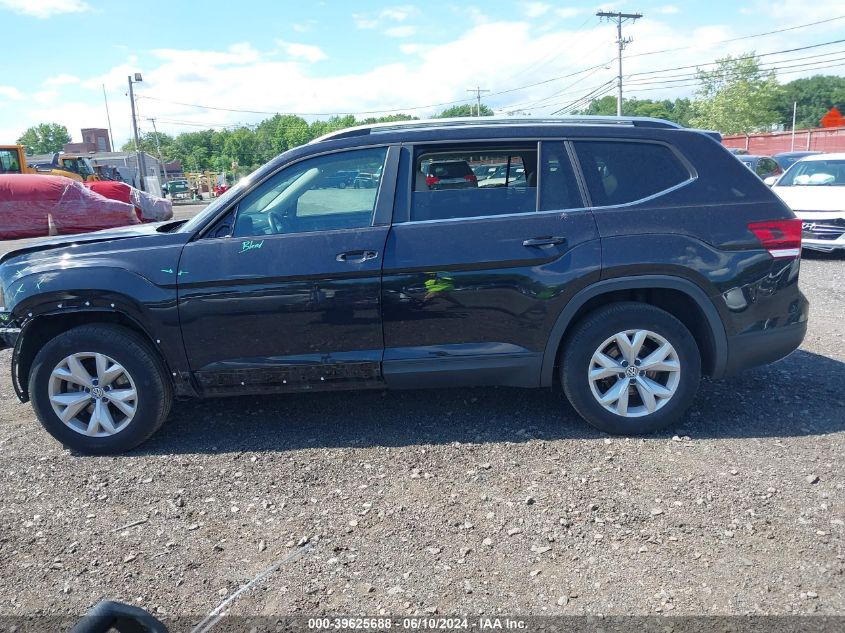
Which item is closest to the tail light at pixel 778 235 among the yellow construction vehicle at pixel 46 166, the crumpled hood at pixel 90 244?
the crumpled hood at pixel 90 244

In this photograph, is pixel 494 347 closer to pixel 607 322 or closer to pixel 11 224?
pixel 607 322

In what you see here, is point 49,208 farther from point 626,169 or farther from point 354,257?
point 626,169

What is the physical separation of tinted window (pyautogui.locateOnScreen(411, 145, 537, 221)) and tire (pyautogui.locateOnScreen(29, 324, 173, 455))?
185 centimetres

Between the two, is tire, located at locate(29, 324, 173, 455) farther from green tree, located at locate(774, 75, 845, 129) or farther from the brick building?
green tree, located at locate(774, 75, 845, 129)

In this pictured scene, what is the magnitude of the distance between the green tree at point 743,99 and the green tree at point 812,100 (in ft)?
73.4

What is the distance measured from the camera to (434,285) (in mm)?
3814

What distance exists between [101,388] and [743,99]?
250ft

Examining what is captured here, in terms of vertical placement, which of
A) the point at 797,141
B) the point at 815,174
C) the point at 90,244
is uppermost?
the point at 797,141

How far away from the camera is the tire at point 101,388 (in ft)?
12.8

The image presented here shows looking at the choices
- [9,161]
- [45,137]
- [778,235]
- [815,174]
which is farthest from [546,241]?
[45,137]

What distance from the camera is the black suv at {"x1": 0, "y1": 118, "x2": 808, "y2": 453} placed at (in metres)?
3.83

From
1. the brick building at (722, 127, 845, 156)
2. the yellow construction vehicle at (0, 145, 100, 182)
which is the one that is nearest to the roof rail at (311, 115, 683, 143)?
the yellow construction vehicle at (0, 145, 100, 182)

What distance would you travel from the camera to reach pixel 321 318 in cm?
386

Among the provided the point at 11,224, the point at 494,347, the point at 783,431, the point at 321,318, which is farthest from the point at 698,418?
the point at 11,224
